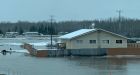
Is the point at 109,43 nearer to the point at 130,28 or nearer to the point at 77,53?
the point at 77,53

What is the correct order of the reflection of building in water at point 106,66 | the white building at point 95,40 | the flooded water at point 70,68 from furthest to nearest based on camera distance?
1. the white building at point 95,40
2. the reflection of building in water at point 106,66
3. the flooded water at point 70,68

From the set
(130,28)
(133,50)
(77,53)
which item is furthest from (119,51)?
(130,28)

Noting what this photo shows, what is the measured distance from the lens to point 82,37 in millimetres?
57406

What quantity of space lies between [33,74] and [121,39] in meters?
28.5

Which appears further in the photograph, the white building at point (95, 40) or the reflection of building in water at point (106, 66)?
the white building at point (95, 40)

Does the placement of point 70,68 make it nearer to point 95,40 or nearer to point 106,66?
point 106,66

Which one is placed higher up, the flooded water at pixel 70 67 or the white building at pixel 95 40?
the white building at pixel 95 40

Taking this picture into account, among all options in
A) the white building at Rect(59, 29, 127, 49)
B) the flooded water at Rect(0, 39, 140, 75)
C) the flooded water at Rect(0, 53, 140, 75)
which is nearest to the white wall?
the white building at Rect(59, 29, 127, 49)

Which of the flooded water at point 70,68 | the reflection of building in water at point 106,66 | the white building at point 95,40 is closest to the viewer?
the flooded water at point 70,68

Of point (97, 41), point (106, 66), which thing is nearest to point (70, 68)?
point (106, 66)

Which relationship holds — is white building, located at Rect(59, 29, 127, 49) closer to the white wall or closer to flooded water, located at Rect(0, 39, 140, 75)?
the white wall

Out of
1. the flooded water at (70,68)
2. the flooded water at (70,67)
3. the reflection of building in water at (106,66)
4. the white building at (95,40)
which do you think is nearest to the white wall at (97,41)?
the white building at (95,40)

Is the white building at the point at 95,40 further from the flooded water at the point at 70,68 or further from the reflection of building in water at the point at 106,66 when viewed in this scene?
the flooded water at the point at 70,68

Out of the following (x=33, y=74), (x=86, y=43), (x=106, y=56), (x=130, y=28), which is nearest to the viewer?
(x=33, y=74)
